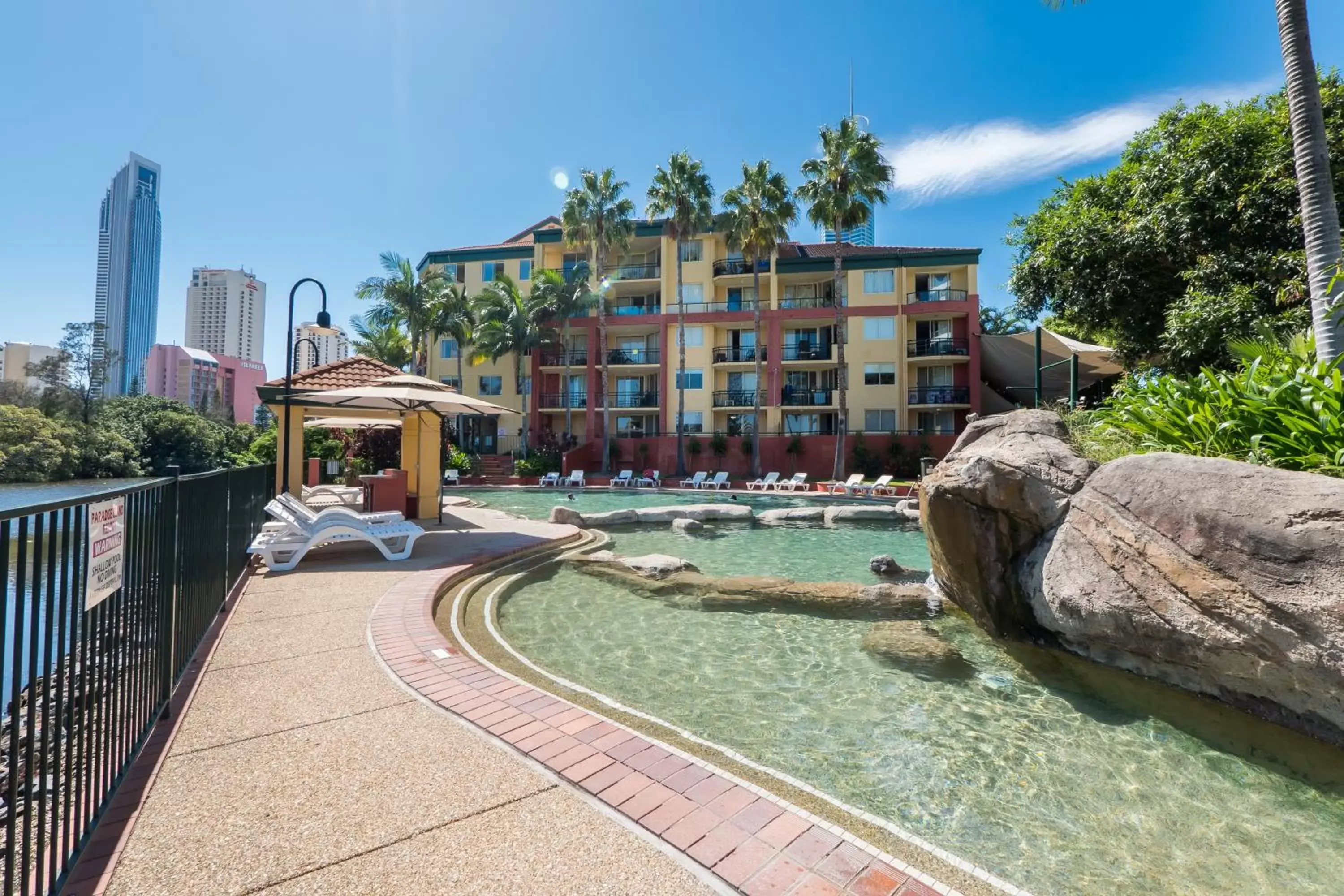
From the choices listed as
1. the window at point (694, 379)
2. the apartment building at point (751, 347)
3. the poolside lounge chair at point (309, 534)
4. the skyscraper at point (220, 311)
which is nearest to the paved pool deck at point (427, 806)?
the poolside lounge chair at point (309, 534)

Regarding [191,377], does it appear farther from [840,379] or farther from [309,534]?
[309,534]

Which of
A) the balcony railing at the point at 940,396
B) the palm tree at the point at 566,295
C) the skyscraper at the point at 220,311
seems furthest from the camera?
the skyscraper at the point at 220,311

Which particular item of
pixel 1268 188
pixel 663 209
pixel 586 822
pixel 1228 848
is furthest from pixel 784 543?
pixel 663 209

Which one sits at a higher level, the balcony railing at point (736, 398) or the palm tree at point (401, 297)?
the palm tree at point (401, 297)

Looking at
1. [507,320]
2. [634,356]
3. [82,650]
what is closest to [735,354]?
[634,356]

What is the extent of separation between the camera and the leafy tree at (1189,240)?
38.2 feet

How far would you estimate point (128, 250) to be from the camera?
14850 cm

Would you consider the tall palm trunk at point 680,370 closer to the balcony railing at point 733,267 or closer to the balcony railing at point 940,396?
the balcony railing at point 733,267

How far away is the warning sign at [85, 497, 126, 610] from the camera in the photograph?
2289 mm

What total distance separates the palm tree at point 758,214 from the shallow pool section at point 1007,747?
21.3 meters

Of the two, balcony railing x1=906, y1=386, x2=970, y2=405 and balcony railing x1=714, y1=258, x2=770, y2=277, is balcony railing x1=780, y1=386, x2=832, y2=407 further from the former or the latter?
balcony railing x1=714, y1=258, x2=770, y2=277

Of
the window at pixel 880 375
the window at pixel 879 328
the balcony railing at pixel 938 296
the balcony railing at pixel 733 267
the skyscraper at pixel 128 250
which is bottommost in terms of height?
the window at pixel 880 375

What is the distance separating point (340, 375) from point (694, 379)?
72.0ft

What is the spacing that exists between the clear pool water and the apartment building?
24.0 m
